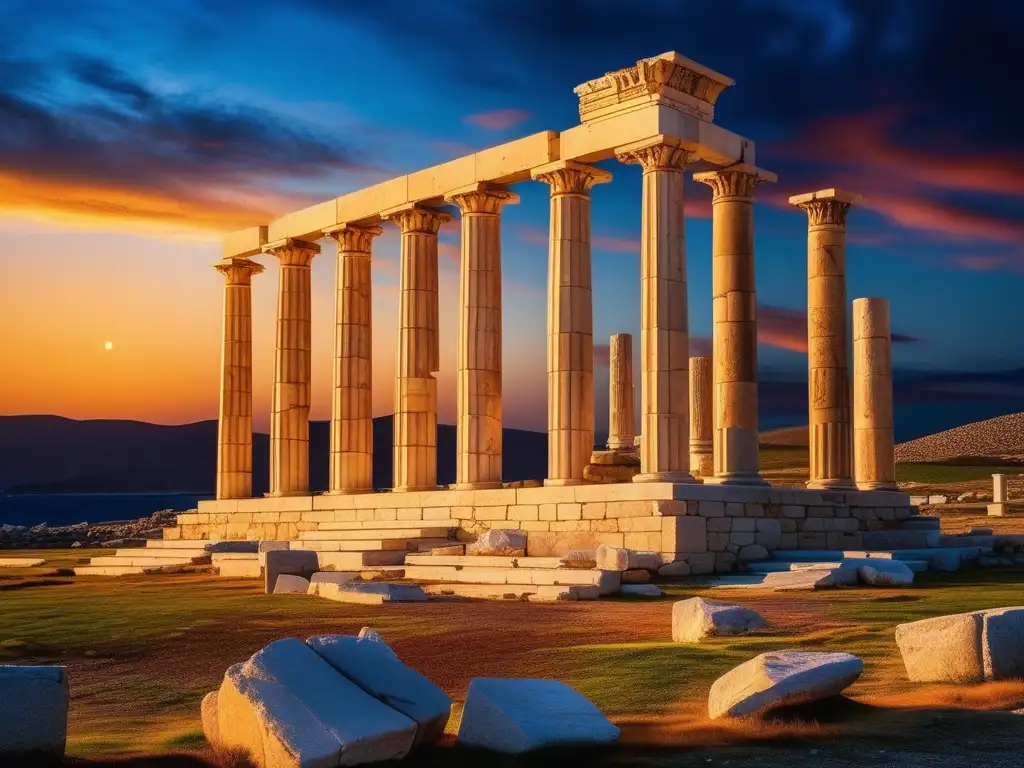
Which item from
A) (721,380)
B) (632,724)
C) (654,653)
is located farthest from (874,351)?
(632,724)

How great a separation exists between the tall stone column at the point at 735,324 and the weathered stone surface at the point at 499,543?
5.36 metres

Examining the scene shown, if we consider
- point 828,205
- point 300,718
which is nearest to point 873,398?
point 828,205

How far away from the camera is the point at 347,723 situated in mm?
9539

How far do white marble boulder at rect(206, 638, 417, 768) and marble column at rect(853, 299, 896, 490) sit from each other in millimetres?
29041

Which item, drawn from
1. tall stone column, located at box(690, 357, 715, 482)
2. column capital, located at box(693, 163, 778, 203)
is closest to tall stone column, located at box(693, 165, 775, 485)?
column capital, located at box(693, 163, 778, 203)

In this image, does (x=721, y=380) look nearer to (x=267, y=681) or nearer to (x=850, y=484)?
(x=850, y=484)

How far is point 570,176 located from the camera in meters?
33.0

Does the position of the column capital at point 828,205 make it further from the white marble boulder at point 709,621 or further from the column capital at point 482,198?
the white marble boulder at point 709,621

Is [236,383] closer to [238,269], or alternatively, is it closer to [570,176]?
[238,269]

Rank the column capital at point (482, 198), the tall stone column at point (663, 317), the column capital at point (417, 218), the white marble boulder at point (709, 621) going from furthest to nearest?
the column capital at point (417, 218)
the column capital at point (482, 198)
the tall stone column at point (663, 317)
the white marble boulder at point (709, 621)

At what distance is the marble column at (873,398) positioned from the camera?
36906 mm

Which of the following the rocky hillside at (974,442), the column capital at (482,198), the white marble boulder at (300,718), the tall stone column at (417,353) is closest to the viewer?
the white marble boulder at (300,718)

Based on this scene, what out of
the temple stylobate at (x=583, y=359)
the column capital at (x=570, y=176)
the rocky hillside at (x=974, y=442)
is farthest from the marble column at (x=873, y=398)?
the rocky hillside at (x=974, y=442)

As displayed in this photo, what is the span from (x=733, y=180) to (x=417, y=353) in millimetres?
11058
